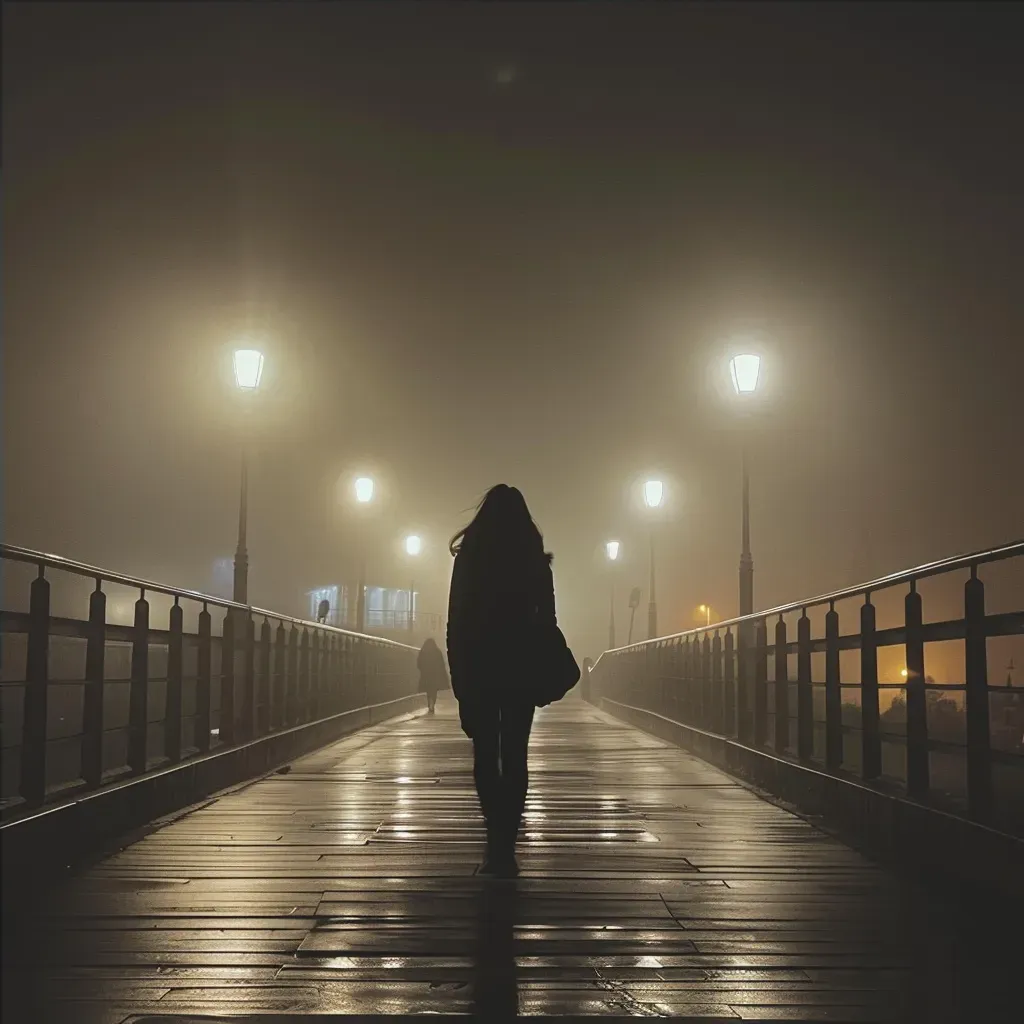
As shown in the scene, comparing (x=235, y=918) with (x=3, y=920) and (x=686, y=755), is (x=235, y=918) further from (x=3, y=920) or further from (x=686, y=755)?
A: (x=686, y=755)

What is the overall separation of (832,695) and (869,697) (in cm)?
96

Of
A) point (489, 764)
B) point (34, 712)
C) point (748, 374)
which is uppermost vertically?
point (748, 374)

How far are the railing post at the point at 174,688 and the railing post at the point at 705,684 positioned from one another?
727 cm

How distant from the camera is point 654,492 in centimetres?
2727

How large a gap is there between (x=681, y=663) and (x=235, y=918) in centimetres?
1329

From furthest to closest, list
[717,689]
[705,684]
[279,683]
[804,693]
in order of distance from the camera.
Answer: [705,684], [717,689], [279,683], [804,693]

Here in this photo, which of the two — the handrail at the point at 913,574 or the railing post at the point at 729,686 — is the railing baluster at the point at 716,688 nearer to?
the railing post at the point at 729,686

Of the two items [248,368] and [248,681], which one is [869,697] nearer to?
[248,681]

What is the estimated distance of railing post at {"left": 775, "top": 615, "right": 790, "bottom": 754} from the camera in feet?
34.9

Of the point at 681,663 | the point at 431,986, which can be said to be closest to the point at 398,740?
the point at 681,663

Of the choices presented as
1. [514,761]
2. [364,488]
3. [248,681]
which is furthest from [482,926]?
[364,488]

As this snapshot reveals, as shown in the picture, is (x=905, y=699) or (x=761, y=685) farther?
(x=761, y=685)

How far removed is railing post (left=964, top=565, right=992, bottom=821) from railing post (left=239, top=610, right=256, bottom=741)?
24.4ft

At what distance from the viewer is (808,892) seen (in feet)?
20.0
